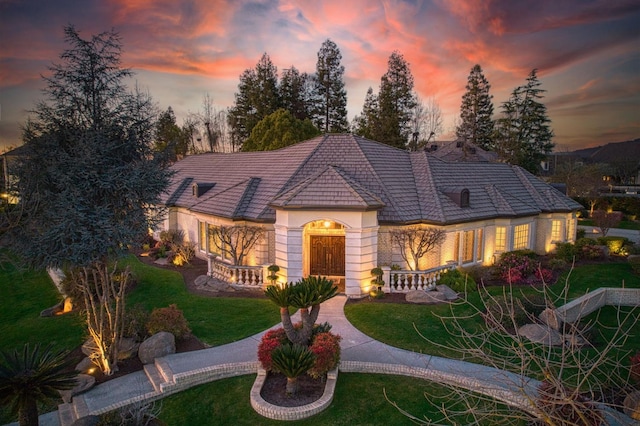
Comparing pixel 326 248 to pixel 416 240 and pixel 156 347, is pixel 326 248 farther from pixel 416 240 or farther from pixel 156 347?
pixel 156 347

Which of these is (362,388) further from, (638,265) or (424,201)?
(638,265)

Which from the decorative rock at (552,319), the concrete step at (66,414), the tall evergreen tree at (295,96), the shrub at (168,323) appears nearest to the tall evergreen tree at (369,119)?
the tall evergreen tree at (295,96)

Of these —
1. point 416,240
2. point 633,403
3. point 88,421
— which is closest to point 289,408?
point 88,421

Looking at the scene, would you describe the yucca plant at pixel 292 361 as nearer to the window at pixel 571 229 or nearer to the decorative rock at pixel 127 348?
the decorative rock at pixel 127 348

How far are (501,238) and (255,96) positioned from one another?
40.3m

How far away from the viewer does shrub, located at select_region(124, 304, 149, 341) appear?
1281 cm

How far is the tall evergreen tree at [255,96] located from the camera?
53.6 m

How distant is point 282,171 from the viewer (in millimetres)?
22391

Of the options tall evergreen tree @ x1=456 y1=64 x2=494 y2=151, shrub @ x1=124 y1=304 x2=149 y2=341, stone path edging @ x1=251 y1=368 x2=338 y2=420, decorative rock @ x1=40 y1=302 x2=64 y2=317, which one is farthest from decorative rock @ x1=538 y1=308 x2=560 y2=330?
tall evergreen tree @ x1=456 y1=64 x2=494 y2=151

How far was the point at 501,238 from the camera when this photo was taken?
75.0 ft

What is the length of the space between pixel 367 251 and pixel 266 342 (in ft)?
26.3

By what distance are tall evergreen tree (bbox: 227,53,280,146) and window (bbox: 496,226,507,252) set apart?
122ft

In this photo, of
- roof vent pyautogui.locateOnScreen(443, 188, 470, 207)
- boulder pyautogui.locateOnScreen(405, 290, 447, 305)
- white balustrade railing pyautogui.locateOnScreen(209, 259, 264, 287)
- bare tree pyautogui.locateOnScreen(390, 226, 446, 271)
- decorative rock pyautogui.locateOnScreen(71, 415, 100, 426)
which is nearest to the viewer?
decorative rock pyautogui.locateOnScreen(71, 415, 100, 426)

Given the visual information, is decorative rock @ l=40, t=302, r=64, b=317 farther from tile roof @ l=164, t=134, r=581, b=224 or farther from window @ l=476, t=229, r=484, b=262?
window @ l=476, t=229, r=484, b=262
